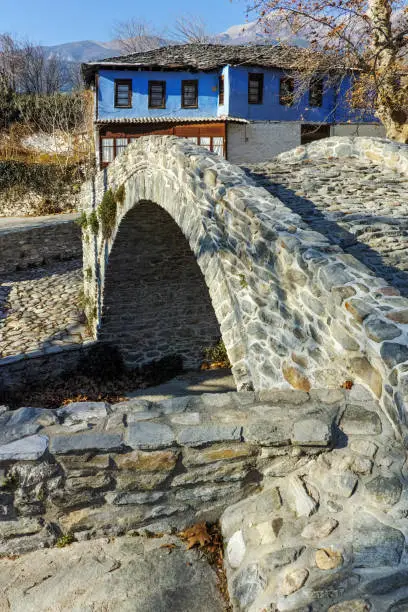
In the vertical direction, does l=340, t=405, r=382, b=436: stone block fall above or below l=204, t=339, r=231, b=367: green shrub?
above

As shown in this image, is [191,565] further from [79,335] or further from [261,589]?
[79,335]

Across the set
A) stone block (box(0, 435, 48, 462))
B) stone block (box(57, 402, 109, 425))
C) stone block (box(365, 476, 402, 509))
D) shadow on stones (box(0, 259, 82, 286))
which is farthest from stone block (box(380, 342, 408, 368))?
shadow on stones (box(0, 259, 82, 286))

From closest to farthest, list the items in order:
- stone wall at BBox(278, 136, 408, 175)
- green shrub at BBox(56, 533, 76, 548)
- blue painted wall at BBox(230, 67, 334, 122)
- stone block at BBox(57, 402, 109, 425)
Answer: green shrub at BBox(56, 533, 76, 548) → stone block at BBox(57, 402, 109, 425) → stone wall at BBox(278, 136, 408, 175) → blue painted wall at BBox(230, 67, 334, 122)

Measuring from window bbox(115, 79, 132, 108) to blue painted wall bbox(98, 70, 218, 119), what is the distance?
138mm

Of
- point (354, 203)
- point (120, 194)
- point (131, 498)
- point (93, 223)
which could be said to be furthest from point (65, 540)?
point (93, 223)

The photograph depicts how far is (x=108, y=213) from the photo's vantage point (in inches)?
364

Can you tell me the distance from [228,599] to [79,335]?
8.78 m

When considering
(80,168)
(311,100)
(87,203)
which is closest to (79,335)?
→ (87,203)

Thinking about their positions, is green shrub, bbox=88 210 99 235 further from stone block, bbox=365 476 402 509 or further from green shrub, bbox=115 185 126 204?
stone block, bbox=365 476 402 509

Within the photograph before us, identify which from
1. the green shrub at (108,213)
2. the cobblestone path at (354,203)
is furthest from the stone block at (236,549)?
the green shrub at (108,213)

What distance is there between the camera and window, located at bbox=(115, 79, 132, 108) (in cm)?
2089

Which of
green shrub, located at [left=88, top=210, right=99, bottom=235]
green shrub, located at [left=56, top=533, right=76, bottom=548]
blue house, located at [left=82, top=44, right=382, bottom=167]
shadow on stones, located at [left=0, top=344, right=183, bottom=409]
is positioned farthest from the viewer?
blue house, located at [left=82, top=44, right=382, bottom=167]

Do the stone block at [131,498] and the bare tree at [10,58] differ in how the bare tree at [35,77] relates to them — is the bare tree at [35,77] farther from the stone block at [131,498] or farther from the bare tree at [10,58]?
the stone block at [131,498]

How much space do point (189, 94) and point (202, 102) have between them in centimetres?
64
